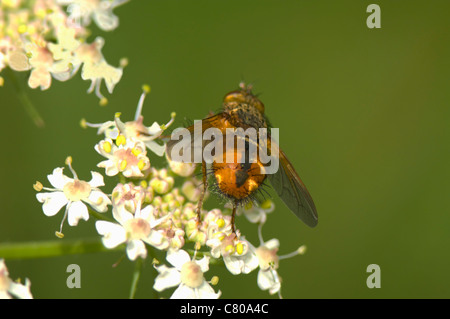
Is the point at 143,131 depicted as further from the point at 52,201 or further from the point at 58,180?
the point at 52,201

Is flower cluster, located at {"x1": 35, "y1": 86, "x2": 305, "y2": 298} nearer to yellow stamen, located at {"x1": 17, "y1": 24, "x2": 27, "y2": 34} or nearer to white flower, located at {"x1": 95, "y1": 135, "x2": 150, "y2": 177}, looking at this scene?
white flower, located at {"x1": 95, "y1": 135, "x2": 150, "y2": 177}

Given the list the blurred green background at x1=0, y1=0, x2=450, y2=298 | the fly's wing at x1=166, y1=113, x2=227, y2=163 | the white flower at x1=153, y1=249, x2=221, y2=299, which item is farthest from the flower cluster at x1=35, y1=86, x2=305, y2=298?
the blurred green background at x1=0, y1=0, x2=450, y2=298

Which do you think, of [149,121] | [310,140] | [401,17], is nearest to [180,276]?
[149,121]

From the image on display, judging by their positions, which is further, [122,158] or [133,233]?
[122,158]

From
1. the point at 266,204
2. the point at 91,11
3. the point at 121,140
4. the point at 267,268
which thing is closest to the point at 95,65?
the point at 91,11

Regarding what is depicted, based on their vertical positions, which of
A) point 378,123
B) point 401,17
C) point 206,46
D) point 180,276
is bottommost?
point 180,276

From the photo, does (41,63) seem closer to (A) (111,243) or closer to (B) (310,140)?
(A) (111,243)
